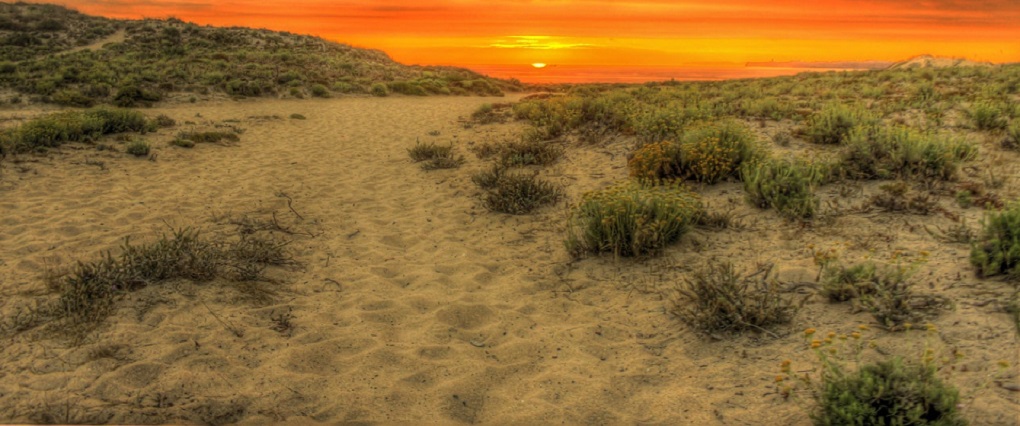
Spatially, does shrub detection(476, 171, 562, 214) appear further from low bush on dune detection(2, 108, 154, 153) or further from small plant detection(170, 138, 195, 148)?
low bush on dune detection(2, 108, 154, 153)

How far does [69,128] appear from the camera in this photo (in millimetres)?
11609

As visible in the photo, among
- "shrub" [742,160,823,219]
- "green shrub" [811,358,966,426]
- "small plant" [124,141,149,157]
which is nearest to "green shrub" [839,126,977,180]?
"shrub" [742,160,823,219]

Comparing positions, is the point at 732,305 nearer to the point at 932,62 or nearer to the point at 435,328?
the point at 435,328

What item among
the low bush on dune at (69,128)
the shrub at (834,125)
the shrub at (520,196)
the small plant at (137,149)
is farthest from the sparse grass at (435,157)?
the low bush on dune at (69,128)

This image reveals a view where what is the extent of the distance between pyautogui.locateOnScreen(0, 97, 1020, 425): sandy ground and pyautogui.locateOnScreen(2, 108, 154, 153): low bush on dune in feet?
7.88

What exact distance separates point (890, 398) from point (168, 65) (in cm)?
3599

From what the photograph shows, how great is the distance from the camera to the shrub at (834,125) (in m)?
9.04

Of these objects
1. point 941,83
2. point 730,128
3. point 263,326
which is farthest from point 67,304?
point 941,83

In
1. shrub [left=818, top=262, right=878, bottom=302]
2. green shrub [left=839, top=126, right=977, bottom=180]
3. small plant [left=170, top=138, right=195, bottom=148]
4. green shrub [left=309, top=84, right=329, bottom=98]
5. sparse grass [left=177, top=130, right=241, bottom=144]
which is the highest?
green shrub [left=309, top=84, right=329, bottom=98]

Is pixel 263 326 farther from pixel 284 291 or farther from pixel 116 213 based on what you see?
pixel 116 213

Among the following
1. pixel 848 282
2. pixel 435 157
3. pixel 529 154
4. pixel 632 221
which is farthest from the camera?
pixel 435 157

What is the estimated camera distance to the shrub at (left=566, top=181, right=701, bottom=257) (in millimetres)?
6062

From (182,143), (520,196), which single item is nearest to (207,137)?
(182,143)

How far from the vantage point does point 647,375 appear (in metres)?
4.21
